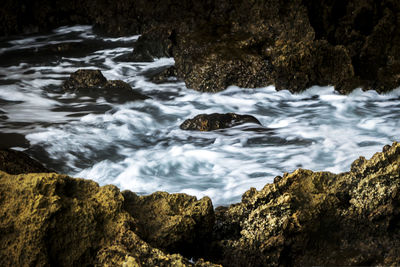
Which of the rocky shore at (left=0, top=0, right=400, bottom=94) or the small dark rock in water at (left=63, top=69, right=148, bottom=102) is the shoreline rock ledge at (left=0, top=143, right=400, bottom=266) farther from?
the small dark rock in water at (left=63, top=69, right=148, bottom=102)

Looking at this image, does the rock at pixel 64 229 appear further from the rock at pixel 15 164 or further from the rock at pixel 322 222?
the rock at pixel 15 164

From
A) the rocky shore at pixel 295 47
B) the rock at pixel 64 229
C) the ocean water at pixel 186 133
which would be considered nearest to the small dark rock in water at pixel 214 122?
the ocean water at pixel 186 133

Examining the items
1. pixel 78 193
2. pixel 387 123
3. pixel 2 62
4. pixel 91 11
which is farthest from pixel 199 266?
pixel 91 11

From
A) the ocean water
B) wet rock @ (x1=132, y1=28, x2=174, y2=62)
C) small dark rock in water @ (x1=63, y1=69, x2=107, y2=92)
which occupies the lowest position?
the ocean water

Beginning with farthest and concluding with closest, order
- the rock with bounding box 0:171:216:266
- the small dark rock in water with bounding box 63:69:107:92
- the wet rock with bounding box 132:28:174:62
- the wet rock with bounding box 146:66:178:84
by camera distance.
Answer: the wet rock with bounding box 132:28:174:62
the wet rock with bounding box 146:66:178:84
the small dark rock in water with bounding box 63:69:107:92
the rock with bounding box 0:171:216:266

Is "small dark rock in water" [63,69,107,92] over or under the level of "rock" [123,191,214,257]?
under

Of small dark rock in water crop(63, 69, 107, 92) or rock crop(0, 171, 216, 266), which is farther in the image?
small dark rock in water crop(63, 69, 107, 92)

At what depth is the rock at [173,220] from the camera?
8.62 feet

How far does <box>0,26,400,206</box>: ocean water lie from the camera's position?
16.2 feet

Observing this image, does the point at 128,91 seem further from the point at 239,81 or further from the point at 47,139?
the point at 47,139

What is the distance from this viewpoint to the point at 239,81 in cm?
778

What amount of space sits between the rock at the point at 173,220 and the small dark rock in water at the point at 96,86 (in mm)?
5048

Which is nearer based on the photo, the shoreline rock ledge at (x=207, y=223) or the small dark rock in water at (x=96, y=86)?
the shoreline rock ledge at (x=207, y=223)

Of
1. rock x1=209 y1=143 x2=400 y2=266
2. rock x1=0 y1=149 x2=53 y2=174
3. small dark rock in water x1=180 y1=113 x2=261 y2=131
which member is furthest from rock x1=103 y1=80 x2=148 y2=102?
rock x1=209 y1=143 x2=400 y2=266
